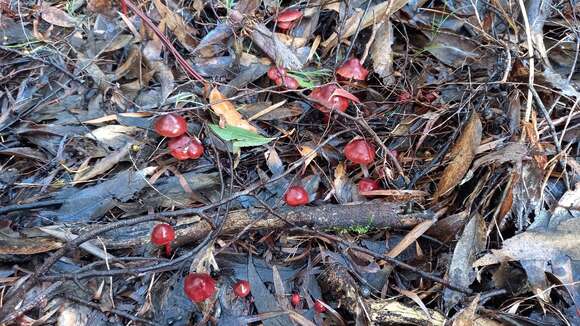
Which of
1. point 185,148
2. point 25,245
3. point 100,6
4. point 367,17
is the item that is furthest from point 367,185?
point 100,6

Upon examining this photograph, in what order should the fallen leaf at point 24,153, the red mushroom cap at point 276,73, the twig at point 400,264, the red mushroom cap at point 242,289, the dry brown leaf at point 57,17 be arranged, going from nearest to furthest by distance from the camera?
the twig at point 400,264, the red mushroom cap at point 242,289, the fallen leaf at point 24,153, the red mushroom cap at point 276,73, the dry brown leaf at point 57,17

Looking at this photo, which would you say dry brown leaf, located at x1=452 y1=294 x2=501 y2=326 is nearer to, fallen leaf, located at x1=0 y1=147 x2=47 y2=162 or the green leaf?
the green leaf

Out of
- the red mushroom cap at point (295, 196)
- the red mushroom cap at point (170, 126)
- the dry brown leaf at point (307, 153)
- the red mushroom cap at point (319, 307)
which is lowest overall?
the red mushroom cap at point (319, 307)

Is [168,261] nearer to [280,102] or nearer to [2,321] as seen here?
[2,321]

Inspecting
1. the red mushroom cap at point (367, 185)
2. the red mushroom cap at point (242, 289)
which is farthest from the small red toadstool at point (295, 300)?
the red mushroom cap at point (367, 185)

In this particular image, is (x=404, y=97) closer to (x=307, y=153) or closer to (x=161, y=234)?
(x=307, y=153)

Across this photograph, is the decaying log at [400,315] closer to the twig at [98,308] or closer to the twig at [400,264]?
the twig at [400,264]
